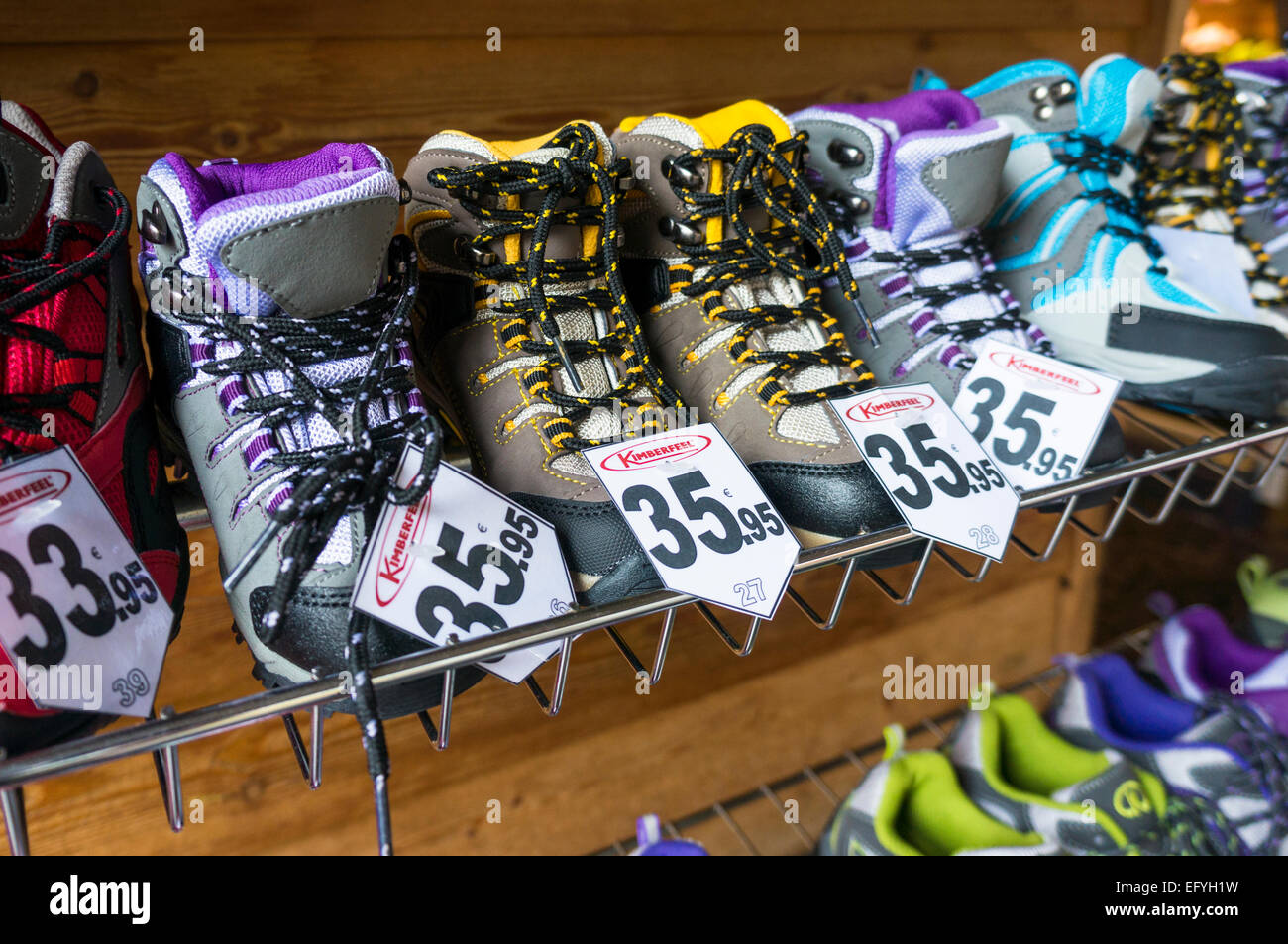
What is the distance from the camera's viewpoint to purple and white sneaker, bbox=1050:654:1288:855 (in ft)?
3.41

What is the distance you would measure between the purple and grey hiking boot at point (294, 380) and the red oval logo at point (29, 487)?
8 centimetres

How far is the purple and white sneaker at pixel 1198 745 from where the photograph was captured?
1.04 meters

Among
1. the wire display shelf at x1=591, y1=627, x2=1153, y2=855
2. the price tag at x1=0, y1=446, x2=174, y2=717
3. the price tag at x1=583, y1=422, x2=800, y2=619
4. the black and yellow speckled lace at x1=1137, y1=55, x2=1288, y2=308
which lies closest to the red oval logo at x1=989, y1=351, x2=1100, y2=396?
the price tag at x1=583, y1=422, x2=800, y2=619

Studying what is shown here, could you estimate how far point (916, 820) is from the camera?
3.38 ft

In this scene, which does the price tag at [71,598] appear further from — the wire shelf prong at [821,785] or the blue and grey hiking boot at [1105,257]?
the wire shelf prong at [821,785]

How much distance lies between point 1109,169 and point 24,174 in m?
0.84

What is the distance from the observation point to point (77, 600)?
36 cm

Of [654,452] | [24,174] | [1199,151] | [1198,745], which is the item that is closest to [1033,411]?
[654,452]

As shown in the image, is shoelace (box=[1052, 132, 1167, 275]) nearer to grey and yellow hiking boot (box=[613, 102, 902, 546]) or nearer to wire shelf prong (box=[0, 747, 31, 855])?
grey and yellow hiking boot (box=[613, 102, 902, 546])
